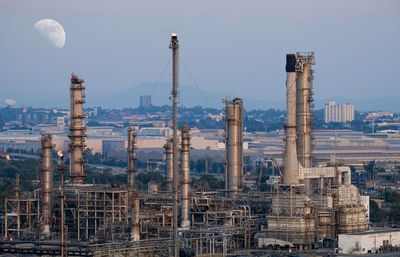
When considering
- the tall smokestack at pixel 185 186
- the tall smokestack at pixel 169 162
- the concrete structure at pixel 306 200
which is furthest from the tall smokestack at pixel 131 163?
the concrete structure at pixel 306 200

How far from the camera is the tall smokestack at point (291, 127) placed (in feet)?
200

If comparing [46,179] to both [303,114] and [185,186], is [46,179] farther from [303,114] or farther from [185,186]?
[303,114]

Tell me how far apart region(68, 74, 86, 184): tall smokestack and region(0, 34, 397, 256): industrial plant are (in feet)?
11.5

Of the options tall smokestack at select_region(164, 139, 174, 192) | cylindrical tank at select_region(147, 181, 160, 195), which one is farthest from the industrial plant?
cylindrical tank at select_region(147, 181, 160, 195)

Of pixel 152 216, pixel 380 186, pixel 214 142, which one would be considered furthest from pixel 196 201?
pixel 214 142

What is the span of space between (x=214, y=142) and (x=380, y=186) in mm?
63127

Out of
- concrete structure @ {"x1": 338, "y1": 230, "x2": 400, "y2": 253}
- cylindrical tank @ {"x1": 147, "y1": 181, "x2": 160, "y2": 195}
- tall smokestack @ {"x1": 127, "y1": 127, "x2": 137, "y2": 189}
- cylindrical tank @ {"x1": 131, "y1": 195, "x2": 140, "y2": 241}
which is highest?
tall smokestack @ {"x1": 127, "y1": 127, "x2": 137, "y2": 189}

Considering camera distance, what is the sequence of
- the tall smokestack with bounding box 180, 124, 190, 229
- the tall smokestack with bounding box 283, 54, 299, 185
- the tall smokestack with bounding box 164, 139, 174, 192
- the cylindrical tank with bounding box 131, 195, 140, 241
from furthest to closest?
1. the tall smokestack with bounding box 164, 139, 174, 192
2. the tall smokestack with bounding box 180, 124, 190, 229
3. the tall smokestack with bounding box 283, 54, 299, 185
4. the cylindrical tank with bounding box 131, 195, 140, 241

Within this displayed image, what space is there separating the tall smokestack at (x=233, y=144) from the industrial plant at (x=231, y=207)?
6cm

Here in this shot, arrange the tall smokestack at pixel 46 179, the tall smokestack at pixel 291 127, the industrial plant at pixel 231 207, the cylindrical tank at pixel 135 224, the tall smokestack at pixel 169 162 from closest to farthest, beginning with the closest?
1. the cylindrical tank at pixel 135 224
2. the industrial plant at pixel 231 207
3. the tall smokestack at pixel 291 127
4. the tall smokestack at pixel 46 179
5. the tall smokestack at pixel 169 162

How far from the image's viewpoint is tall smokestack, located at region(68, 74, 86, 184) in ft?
236

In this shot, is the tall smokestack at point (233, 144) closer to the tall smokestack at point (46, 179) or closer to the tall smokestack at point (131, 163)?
the tall smokestack at point (131, 163)

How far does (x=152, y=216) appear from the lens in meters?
61.2

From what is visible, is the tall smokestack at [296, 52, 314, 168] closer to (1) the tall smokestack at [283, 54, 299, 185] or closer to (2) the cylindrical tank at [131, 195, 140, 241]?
(1) the tall smokestack at [283, 54, 299, 185]
